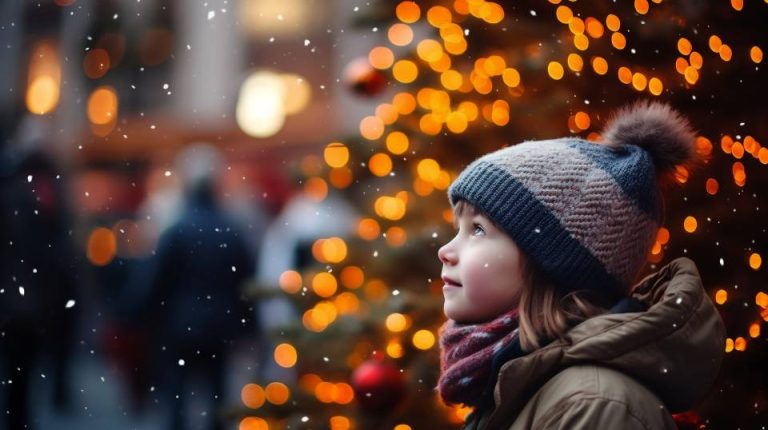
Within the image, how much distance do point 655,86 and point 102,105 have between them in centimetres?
1522

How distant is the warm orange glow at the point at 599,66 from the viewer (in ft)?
10.2

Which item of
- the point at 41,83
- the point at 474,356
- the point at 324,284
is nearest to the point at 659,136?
the point at 474,356

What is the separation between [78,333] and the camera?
8836 mm

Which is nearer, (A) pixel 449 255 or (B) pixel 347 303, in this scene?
(A) pixel 449 255

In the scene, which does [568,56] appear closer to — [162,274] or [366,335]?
[366,335]

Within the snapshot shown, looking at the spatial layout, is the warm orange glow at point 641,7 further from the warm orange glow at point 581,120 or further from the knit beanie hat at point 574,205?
the knit beanie hat at point 574,205

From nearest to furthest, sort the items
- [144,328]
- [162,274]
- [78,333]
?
[162,274] → [144,328] → [78,333]

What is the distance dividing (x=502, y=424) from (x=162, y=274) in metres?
4.59

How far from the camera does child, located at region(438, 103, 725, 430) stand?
1604 mm

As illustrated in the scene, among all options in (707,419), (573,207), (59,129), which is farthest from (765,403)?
(59,129)

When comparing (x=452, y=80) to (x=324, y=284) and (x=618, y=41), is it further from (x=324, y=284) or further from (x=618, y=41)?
(x=324, y=284)

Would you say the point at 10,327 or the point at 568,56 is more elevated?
the point at 568,56

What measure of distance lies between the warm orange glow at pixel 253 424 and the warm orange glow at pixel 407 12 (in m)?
1.64

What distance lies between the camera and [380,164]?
11.1 feet
